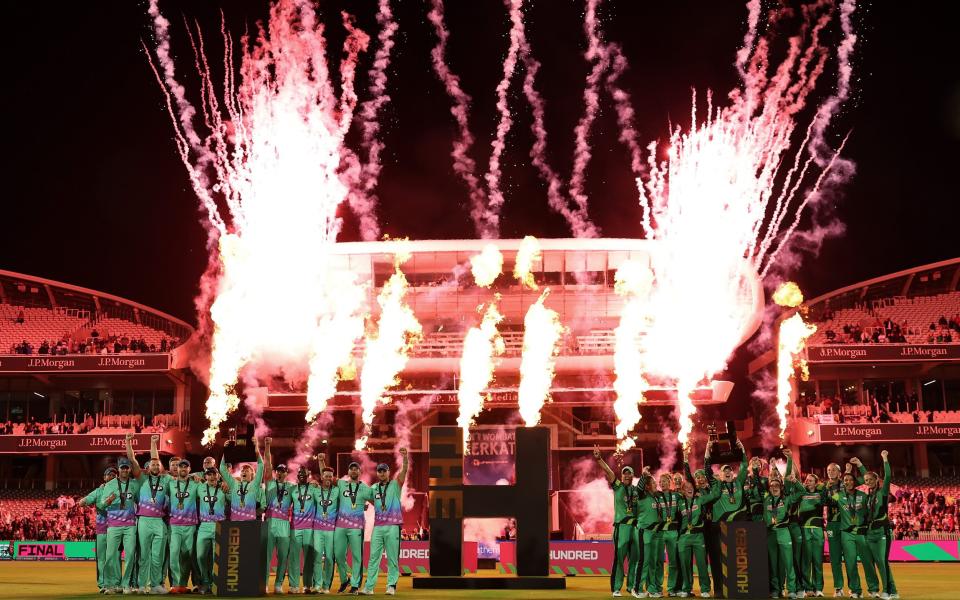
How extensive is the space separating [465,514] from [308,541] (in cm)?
284

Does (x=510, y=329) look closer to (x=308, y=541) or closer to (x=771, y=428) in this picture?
(x=771, y=428)

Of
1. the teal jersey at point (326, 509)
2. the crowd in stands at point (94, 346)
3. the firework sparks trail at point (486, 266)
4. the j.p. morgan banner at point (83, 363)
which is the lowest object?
the teal jersey at point (326, 509)

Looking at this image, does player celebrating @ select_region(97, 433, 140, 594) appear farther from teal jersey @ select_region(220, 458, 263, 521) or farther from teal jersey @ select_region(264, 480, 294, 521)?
teal jersey @ select_region(264, 480, 294, 521)

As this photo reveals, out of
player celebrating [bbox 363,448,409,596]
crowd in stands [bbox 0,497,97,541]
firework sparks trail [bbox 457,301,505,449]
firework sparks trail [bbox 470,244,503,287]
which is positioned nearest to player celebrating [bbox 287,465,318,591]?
player celebrating [bbox 363,448,409,596]

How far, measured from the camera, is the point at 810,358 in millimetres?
46000

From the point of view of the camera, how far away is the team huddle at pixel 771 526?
15898 millimetres

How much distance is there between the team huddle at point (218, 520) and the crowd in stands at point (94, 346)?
3318 cm

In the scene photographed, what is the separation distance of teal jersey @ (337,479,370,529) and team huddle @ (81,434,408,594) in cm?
2

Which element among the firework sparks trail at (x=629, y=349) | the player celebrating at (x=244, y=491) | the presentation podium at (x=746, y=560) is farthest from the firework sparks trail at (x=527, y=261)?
the presentation podium at (x=746, y=560)

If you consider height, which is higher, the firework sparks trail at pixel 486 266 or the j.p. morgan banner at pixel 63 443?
the firework sparks trail at pixel 486 266

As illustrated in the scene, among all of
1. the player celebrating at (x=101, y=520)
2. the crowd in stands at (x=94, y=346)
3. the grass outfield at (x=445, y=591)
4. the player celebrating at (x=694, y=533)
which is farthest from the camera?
the crowd in stands at (x=94, y=346)

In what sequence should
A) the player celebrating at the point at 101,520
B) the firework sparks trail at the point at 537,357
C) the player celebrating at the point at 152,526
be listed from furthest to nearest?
the firework sparks trail at the point at 537,357, the player celebrating at the point at 101,520, the player celebrating at the point at 152,526

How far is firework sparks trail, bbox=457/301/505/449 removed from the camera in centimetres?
4638

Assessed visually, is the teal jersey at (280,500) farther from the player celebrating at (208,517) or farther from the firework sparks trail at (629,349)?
the firework sparks trail at (629,349)
